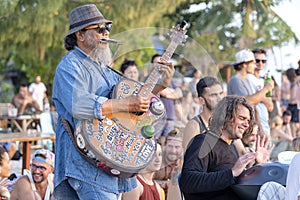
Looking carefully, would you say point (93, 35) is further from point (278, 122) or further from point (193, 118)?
point (278, 122)

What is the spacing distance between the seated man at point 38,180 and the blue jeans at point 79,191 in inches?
76.6

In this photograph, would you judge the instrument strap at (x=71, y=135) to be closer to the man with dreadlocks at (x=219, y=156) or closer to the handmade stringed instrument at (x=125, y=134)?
the handmade stringed instrument at (x=125, y=134)

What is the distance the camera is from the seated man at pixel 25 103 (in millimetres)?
16062

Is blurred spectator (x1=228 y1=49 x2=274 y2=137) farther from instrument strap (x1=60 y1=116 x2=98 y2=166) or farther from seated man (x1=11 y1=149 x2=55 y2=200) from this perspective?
instrument strap (x1=60 y1=116 x2=98 y2=166)

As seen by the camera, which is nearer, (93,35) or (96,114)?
(96,114)

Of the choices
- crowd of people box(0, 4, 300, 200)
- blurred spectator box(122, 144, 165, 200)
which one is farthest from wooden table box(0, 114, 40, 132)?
crowd of people box(0, 4, 300, 200)

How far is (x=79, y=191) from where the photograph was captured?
3.69 meters

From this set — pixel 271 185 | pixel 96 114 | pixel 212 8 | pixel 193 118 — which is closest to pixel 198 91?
pixel 193 118

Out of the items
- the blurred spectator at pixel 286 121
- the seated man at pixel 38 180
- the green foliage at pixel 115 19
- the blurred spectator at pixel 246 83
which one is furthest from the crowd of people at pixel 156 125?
the blurred spectator at pixel 286 121

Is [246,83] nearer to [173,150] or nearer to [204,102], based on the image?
[204,102]

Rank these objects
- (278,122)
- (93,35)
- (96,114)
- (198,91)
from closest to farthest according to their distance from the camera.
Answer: (96,114) → (93,35) → (198,91) → (278,122)

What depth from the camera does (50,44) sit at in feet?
43.7

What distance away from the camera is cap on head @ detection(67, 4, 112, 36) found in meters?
3.82

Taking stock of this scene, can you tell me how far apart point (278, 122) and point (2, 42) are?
4984 mm
